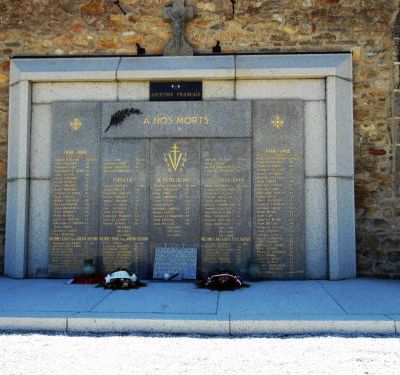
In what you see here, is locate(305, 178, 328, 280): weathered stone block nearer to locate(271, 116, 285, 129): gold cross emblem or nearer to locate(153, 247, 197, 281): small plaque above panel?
locate(271, 116, 285, 129): gold cross emblem

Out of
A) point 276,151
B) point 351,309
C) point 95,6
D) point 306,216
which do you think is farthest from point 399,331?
point 95,6

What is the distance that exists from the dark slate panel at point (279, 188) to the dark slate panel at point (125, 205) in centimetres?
178

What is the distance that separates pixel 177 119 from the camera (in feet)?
23.6

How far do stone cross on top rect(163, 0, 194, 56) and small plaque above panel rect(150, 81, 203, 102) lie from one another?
1.81 feet

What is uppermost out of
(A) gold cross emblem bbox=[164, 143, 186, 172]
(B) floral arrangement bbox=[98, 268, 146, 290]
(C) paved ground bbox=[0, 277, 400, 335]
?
(A) gold cross emblem bbox=[164, 143, 186, 172]

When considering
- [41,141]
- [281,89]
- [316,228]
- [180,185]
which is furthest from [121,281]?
[281,89]

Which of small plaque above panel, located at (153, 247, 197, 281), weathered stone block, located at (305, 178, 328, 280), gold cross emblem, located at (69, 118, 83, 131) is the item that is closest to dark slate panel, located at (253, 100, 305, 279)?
weathered stone block, located at (305, 178, 328, 280)

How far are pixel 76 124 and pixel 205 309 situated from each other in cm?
390

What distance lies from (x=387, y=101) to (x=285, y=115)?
1737 millimetres

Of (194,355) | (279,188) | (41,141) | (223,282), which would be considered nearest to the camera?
(194,355)

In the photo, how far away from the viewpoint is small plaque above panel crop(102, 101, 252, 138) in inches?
281

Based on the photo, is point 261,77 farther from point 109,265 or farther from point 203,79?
point 109,265

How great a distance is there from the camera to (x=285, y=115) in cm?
712

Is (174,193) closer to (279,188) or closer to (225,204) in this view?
(225,204)
